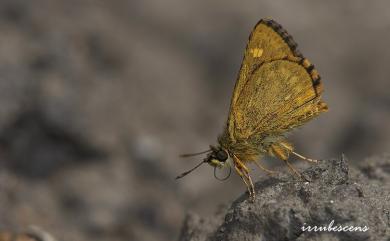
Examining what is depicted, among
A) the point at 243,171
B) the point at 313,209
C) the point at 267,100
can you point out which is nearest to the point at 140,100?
the point at 267,100

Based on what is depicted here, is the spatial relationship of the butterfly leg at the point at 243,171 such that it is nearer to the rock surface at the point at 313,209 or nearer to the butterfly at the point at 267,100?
the butterfly at the point at 267,100

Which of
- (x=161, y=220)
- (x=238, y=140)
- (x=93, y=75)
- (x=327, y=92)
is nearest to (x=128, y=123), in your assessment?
(x=93, y=75)

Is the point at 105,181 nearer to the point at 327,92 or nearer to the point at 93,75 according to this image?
the point at 93,75

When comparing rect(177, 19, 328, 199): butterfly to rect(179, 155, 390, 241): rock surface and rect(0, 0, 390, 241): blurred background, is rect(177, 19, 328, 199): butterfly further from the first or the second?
rect(0, 0, 390, 241): blurred background

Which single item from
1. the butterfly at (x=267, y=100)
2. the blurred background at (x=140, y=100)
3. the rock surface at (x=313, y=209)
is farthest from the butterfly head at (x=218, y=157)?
the blurred background at (x=140, y=100)

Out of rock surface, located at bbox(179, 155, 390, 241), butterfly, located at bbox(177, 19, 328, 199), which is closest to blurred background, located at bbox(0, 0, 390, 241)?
butterfly, located at bbox(177, 19, 328, 199)

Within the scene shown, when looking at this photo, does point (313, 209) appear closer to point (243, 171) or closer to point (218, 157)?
point (243, 171)
